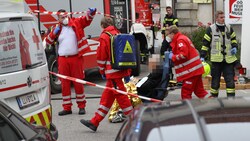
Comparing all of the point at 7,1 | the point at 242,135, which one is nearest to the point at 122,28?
the point at 7,1

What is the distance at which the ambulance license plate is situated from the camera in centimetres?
596

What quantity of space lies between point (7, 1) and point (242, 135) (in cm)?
437

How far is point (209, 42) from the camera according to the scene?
9430 mm

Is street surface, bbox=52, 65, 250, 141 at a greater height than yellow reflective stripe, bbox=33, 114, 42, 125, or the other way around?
yellow reflective stripe, bbox=33, 114, 42, 125

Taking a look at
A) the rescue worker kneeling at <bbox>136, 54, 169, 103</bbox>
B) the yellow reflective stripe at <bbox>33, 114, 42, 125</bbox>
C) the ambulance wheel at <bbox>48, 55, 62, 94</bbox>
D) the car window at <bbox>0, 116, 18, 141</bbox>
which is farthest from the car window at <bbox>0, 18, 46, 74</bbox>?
the ambulance wheel at <bbox>48, 55, 62, 94</bbox>

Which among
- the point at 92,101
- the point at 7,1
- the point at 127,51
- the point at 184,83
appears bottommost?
the point at 92,101

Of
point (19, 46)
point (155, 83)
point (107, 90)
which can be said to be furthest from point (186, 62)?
point (19, 46)

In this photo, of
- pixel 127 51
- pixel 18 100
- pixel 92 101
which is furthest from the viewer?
pixel 92 101

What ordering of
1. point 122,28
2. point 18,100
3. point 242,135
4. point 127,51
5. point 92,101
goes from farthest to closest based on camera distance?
point 122,28 < point 92,101 < point 127,51 < point 18,100 < point 242,135

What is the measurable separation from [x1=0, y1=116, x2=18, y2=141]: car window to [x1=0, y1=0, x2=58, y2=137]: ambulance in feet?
5.86

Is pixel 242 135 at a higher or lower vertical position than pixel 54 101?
higher

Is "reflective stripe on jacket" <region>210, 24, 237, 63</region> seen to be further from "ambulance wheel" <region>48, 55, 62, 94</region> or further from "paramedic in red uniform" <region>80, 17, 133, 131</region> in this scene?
"ambulance wheel" <region>48, 55, 62, 94</region>

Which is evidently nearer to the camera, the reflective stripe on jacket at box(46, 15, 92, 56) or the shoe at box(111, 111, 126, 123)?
the shoe at box(111, 111, 126, 123)

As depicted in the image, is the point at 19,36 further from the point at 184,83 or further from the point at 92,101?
the point at 92,101
